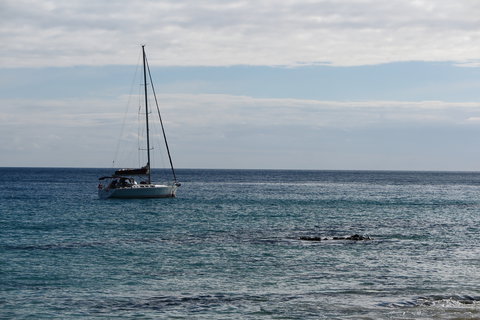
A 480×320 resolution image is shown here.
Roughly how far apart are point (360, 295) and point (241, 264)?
842 cm

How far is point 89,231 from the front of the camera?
154 feet

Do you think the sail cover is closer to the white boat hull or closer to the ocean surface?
the white boat hull

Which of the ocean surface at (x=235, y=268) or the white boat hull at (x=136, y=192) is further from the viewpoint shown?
the white boat hull at (x=136, y=192)

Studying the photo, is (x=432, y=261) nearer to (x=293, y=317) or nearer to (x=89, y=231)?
(x=293, y=317)

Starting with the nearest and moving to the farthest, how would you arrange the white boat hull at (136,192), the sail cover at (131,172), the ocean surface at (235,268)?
1. the ocean surface at (235,268)
2. the sail cover at (131,172)
3. the white boat hull at (136,192)

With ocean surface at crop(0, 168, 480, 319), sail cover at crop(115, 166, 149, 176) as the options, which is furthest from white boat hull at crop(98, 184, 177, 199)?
ocean surface at crop(0, 168, 480, 319)

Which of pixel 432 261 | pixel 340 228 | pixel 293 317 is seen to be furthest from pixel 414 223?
pixel 293 317

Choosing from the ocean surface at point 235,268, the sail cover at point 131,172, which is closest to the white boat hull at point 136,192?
the sail cover at point 131,172

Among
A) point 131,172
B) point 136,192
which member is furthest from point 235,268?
point 131,172

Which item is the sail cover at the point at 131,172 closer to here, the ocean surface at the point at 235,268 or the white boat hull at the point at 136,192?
the white boat hull at the point at 136,192

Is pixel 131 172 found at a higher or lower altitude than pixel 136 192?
higher

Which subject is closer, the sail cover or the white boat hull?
the sail cover

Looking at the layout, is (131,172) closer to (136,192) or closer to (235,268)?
(136,192)

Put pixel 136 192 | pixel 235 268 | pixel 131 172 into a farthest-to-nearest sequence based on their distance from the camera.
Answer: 1. pixel 136 192
2. pixel 131 172
3. pixel 235 268
